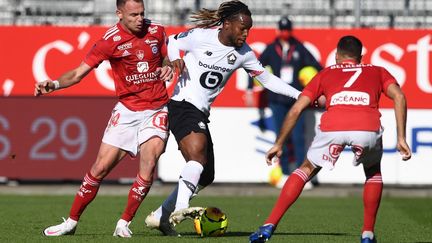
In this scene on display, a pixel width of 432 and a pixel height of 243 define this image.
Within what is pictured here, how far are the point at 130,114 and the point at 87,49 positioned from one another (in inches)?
281

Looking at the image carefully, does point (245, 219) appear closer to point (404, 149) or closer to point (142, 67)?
point (142, 67)

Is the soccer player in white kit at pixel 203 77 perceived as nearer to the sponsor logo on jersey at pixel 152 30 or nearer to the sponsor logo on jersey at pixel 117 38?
the sponsor logo on jersey at pixel 152 30

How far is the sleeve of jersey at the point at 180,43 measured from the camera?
11195 millimetres

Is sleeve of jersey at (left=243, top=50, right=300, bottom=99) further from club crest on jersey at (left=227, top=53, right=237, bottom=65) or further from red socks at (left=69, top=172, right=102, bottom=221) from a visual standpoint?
red socks at (left=69, top=172, right=102, bottom=221)

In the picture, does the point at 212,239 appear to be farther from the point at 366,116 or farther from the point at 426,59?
the point at 426,59

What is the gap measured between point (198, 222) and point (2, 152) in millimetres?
7592

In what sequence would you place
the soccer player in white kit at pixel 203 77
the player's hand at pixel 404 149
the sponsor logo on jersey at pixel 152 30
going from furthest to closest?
the sponsor logo on jersey at pixel 152 30 < the soccer player in white kit at pixel 203 77 < the player's hand at pixel 404 149

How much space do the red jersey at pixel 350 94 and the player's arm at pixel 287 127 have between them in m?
0.10

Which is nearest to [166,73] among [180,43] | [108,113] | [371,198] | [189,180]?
[180,43]

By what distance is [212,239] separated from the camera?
10.8m

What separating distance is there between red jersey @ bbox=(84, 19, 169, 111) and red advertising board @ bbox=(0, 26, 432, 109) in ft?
22.7

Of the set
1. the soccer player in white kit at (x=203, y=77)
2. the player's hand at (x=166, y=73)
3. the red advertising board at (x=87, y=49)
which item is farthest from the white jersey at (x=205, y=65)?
the red advertising board at (x=87, y=49)

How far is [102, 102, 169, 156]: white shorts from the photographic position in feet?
36.4

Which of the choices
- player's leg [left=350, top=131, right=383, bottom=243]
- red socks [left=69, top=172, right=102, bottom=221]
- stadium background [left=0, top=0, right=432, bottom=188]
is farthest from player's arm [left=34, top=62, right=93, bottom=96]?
stadium background [left=0, top=0, right=432, bottom=188]
